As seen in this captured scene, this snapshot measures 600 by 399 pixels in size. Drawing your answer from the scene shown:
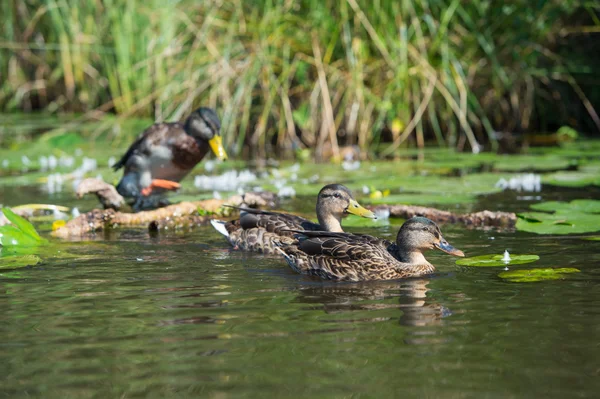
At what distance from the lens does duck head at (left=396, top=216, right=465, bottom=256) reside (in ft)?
19.5

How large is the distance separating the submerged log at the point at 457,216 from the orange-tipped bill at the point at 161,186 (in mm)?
1826

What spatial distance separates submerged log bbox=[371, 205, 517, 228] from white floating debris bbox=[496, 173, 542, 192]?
1.83 meters

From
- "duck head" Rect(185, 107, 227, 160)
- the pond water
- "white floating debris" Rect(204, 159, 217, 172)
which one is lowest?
the pond water

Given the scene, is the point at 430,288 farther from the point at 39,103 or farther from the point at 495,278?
the point at 39,103

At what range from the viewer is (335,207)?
6883 mm

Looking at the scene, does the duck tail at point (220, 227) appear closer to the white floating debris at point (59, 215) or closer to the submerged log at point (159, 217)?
the submerged log at point (159, 217)

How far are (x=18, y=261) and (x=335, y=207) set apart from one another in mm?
2170

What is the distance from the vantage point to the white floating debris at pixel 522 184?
9352mm

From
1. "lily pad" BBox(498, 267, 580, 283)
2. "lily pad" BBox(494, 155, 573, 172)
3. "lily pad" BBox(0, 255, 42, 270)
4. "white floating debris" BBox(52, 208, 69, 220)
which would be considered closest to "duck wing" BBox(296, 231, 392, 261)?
"lily pad" BBox(498, 267, 580, 283)

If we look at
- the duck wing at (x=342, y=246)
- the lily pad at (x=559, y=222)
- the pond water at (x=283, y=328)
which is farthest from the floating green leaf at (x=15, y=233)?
the lily pad at (x=559, y=222)

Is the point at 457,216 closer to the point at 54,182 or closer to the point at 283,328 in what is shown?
the point at 283,328

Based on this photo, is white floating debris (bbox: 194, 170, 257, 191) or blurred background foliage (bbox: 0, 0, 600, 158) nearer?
white floating debris (bbox: 194, 170, 257, 191)

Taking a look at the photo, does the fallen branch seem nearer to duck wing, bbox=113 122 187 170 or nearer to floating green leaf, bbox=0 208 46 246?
duck wing, bbox=113 122 187 170

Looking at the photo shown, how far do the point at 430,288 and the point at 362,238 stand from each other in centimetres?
78
